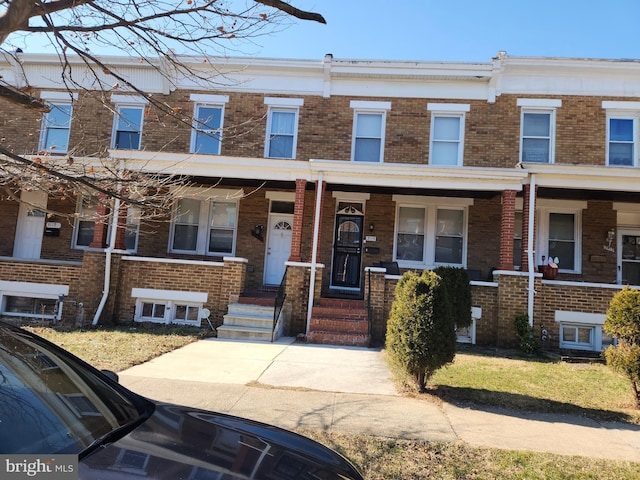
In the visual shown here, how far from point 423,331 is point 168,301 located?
695cm

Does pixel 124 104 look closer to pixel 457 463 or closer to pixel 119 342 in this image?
pixel 119 342

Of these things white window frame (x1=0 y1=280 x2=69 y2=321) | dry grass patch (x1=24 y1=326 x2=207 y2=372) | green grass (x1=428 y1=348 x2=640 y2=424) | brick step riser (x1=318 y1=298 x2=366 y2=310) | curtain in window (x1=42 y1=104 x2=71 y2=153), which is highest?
curtain in window (x1=42 y1=104 x2=71 y2=153)

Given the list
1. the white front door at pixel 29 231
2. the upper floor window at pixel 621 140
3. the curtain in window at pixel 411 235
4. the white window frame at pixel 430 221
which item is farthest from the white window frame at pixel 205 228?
the upper floor window at pixel 621 140

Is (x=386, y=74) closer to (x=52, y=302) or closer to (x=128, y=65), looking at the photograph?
(x=128, y=65)

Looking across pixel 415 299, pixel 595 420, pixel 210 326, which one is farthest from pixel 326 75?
pixel 595 420

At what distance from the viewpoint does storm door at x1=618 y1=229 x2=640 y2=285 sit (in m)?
11.6

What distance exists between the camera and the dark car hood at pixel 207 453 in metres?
1.80

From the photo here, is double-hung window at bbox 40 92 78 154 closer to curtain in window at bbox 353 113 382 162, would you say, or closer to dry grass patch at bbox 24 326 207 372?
dry grass patch at bbox 24 326 207 372

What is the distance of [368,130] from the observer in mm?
12258

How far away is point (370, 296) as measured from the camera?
9727mm

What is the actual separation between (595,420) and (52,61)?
15563mm

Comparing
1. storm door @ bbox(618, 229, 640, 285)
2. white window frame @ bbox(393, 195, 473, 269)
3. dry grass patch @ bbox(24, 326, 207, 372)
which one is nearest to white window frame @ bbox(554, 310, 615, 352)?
white window frame @ bbox(393, 195, 473, 269)

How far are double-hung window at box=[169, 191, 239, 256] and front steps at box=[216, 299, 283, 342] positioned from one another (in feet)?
10.1

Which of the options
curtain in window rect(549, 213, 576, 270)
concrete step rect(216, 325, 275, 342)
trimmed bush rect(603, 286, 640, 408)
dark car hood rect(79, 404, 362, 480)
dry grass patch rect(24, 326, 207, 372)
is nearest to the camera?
dark car hood rect(79, 404, 362, 480)
